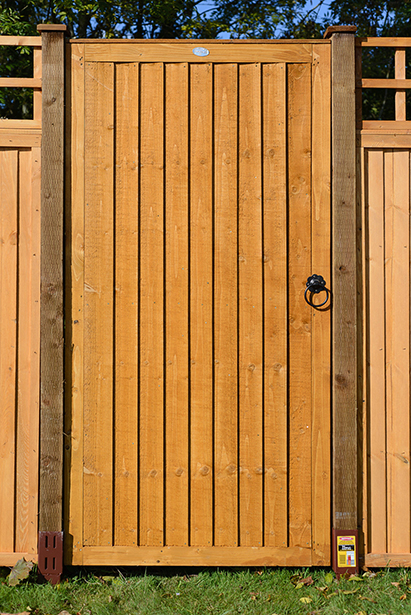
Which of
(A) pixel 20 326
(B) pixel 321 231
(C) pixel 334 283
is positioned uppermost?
(B) pixel 321 231

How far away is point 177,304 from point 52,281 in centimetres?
68

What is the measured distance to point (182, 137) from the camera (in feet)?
7.93

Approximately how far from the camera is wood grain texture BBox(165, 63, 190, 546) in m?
2.40

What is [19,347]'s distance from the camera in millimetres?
2453

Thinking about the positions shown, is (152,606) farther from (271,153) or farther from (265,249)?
(271,153)

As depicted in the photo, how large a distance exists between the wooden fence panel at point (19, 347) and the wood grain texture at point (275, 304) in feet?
4.09

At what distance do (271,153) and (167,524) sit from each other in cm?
207

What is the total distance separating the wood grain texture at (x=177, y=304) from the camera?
2.40 meters

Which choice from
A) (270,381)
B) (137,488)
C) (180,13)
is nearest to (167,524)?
(137,488)

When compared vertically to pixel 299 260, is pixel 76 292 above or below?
below

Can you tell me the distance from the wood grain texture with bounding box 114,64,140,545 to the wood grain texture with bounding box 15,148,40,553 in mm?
437

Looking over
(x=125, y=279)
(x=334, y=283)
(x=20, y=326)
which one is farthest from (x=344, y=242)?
(x=20, y=326)

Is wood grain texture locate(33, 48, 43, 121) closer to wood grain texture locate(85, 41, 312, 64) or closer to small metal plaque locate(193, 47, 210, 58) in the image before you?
wood grain texture locate(85, 41, 312, 64)

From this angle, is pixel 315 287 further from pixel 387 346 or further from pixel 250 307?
pixel 387 346
